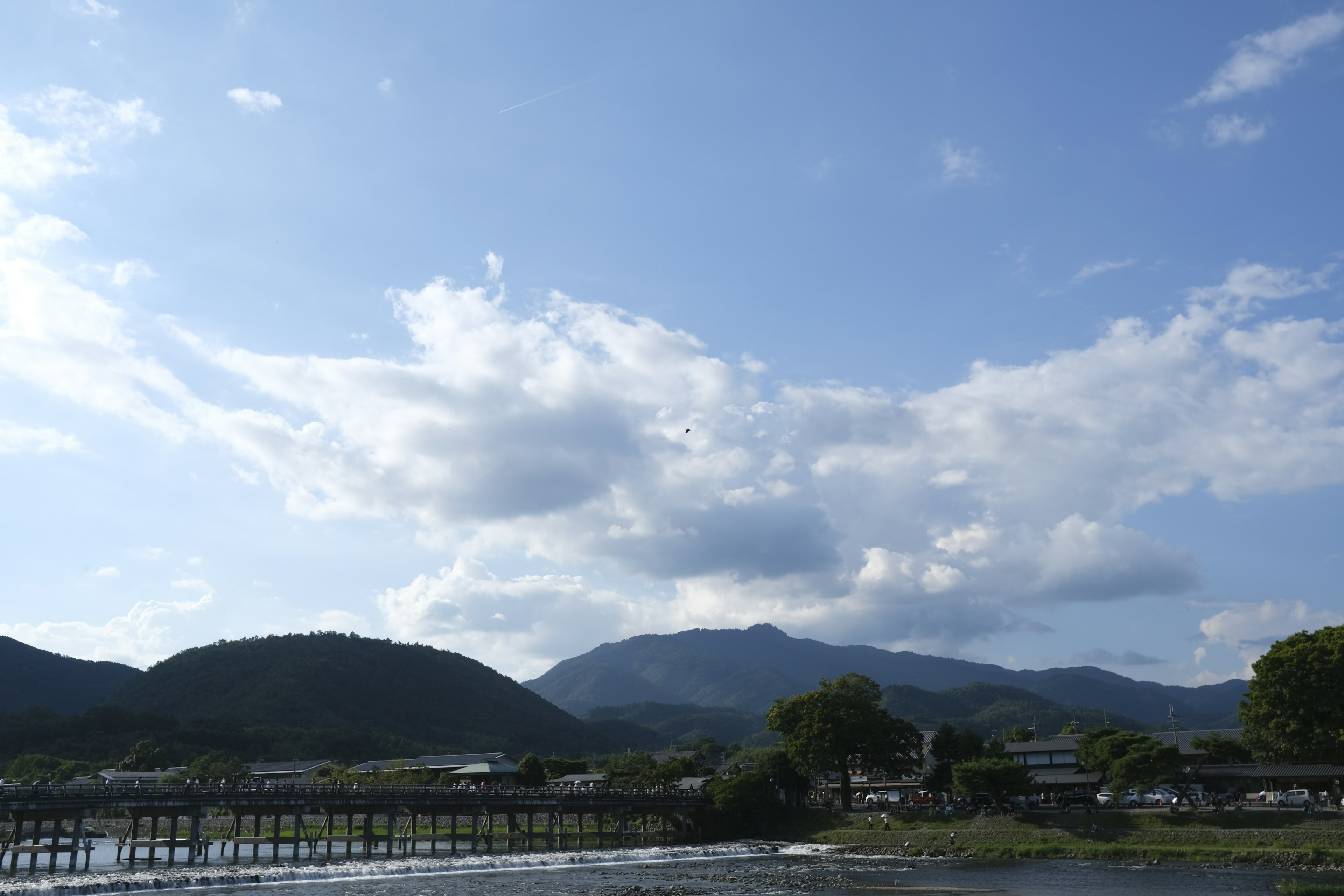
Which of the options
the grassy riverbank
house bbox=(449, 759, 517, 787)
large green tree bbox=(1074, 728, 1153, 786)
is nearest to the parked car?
the grassy riverbank

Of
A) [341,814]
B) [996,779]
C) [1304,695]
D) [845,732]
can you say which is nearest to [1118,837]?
[996,779]

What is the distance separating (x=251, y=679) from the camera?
19175 cm

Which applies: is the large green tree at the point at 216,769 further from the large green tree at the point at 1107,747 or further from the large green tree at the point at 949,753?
the large green tree at the point at 1107,747

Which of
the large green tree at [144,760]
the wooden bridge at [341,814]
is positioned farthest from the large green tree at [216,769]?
the wooden bridge at [341,814]

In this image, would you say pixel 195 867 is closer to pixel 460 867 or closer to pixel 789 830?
pixel 460 867

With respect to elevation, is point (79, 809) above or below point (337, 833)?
above

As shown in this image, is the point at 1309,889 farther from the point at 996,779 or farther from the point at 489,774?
the point at 489,774

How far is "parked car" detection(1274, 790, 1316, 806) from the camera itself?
51125 mm

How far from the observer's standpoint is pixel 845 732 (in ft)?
227

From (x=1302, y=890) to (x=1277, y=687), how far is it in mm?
17957

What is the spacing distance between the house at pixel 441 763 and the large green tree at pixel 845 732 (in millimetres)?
43549

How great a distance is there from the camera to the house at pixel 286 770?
108m

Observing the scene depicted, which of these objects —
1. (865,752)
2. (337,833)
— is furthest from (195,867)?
(865,752)

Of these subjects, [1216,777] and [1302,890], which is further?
[1216,777]
